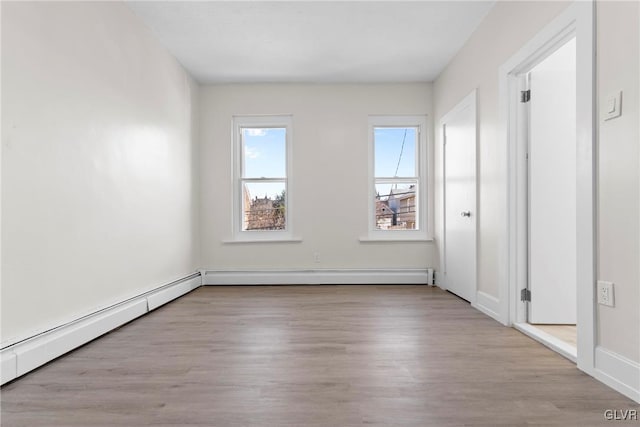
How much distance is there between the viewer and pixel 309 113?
5.11m

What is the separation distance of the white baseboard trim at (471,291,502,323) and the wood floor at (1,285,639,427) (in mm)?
96

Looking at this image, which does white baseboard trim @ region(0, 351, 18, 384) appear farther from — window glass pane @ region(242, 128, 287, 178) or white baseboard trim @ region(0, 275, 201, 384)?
window glass pane @ region(242, 128, 287, 178)

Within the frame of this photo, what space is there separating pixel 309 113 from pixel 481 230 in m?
2.75

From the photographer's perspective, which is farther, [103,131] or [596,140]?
[103,131]

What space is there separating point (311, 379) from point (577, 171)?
183cm

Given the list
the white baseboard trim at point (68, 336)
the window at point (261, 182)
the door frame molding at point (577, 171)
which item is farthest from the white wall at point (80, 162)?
the door frame molding at point (577, 171)

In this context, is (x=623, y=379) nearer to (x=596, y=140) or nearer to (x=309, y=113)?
(x=596, y=140)

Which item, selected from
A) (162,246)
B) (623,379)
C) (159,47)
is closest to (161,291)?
(162,246)

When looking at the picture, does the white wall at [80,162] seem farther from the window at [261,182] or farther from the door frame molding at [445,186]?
the door frame molding at [445,186]

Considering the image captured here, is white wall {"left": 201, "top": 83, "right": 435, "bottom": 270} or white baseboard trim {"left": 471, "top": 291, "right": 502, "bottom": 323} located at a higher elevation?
white wall {"left": 201, "top": 83, "right": 435, "bottom": 270}

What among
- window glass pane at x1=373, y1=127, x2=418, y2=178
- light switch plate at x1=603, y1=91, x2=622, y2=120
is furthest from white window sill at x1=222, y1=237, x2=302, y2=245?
light switch plate at x1=603, y1=91, x2=622, y2=120

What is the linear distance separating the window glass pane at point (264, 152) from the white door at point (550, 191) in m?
3.14

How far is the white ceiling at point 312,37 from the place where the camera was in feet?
10.8

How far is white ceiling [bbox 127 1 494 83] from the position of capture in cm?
330
